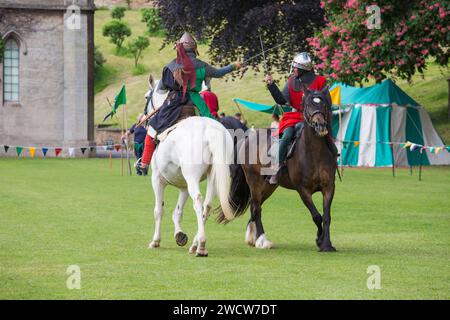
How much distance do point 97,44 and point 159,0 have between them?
43.7 metres

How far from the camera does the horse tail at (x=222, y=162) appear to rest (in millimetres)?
13271

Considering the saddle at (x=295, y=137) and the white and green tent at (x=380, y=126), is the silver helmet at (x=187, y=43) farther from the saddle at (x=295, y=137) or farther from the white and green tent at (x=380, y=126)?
the white and green tent at (x=380, y=126)

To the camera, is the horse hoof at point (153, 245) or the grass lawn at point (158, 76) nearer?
the horse hoof at point (153, 245)

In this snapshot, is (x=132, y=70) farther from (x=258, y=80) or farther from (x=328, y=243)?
(x=328, y=243)

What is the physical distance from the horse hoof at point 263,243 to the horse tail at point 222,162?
1149 mm

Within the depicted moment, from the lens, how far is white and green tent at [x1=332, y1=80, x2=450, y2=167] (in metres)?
38.5

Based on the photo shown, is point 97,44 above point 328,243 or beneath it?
above

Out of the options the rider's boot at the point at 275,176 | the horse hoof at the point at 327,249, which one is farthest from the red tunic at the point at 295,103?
the horse hoof at the point at 327,249

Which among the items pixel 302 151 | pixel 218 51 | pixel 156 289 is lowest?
pixel 156 289

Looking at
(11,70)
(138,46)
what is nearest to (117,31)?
(138,46)

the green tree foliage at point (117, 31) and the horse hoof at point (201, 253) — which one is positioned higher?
the green tree foliage at point (117, 31)

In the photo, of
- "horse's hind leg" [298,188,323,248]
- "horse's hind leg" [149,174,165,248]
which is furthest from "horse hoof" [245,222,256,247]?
"horse's hind leg" [149,174,165,248]

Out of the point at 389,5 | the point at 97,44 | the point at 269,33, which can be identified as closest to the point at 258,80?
the point at 97,44

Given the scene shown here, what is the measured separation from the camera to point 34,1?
46969mm
